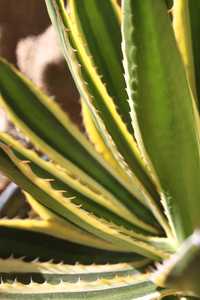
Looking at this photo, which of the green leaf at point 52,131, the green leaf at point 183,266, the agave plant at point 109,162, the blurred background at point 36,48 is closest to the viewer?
the green leaf at point 183,266

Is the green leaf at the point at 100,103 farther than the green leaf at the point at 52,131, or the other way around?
the green leaf at the point at 52,131

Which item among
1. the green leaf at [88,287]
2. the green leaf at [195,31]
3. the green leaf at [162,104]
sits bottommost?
the green leaf at [88,287]

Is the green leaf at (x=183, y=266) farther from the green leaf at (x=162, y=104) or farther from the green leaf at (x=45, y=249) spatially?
the green leaf at (x=45, y=249)

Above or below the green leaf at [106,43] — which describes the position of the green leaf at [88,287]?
below

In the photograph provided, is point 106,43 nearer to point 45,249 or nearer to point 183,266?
point 45,249

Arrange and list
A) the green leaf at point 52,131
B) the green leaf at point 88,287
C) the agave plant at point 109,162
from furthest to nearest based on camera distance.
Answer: the green leaf at point 52,131 → the green leaf at point 88,287 → the agave plant at point 109,162

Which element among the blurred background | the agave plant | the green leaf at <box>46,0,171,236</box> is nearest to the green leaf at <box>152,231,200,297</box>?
the agave plant

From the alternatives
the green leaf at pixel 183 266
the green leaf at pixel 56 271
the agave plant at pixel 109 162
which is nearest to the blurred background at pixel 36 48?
the agave plant at pixel 109 162

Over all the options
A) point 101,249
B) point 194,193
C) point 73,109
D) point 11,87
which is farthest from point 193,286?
point 73,109
